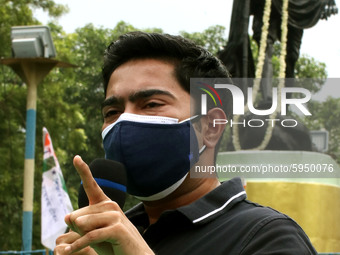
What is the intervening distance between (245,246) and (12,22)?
1468cm

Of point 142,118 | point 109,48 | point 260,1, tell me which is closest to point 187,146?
point 142,118

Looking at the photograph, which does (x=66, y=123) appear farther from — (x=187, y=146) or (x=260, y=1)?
(x=187, y=146)

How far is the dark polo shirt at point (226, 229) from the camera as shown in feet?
5.82

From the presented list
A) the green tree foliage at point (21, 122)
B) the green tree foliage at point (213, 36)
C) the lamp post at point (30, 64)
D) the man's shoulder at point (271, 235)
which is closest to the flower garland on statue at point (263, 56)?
the lamp post at point (30, 64)

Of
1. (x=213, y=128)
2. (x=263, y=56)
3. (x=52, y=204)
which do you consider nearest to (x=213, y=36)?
(x=263, y=56)

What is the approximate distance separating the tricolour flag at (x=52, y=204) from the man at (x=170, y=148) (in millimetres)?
6351

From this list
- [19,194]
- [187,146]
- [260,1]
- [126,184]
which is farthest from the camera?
[19,194]

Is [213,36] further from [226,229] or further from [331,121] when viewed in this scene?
[226,229]

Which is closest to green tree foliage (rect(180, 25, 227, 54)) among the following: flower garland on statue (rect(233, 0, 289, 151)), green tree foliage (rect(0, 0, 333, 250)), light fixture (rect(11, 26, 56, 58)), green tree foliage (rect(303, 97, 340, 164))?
green tree foliage (rect(0, 0, 333, 250))

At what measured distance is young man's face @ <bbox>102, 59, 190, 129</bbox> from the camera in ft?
6.91

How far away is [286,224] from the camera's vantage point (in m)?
1.82

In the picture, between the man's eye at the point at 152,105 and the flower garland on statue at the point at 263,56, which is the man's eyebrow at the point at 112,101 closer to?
the man's eye at the point at 152,105

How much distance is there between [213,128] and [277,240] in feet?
1.99

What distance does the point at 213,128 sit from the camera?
2.27m
